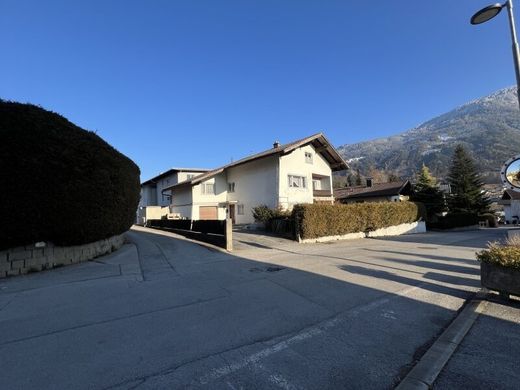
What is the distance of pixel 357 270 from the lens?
33.1ft

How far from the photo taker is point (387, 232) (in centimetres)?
2800

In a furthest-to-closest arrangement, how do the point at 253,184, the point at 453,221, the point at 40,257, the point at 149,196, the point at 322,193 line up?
the point at 149,196 < the point at 453,221 < the point at 322,193 < the point at 253,184 < the point at 40,257

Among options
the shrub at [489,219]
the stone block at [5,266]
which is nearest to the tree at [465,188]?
the shrub at [489,219]

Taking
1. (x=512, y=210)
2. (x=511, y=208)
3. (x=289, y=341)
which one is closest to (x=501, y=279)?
(x=289, y=341)

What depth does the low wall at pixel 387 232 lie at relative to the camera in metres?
20.9

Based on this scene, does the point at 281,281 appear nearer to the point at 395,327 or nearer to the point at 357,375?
the point at 395,327

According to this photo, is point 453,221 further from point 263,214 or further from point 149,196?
point 149,196

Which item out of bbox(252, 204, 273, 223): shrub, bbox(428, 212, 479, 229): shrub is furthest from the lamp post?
bbox(428, 212, 479, 229): shrub

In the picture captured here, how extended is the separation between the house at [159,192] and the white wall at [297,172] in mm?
15696

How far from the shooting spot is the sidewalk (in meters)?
3.48

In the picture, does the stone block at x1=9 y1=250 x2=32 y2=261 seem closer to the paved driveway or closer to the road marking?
the paved driveway

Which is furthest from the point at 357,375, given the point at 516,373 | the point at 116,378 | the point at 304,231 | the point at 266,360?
the point at 304,231

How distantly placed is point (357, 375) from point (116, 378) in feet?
9.10

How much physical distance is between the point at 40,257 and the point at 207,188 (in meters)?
23.5
